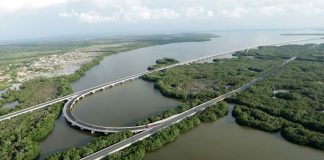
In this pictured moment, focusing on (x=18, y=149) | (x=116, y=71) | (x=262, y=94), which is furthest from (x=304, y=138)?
(x=116, y=71)

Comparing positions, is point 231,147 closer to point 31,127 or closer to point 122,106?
point 122,106

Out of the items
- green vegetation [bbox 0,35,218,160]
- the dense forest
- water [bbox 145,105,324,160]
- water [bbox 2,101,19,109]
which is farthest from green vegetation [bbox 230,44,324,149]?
water [bbox 2,101,19,109]

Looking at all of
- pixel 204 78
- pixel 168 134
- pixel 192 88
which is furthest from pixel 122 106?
pixel 204 78

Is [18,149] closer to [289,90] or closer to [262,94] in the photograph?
[262,94]

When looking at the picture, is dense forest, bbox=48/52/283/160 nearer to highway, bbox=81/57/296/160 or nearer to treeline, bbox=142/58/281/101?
treeline, bbox=142/58/281/101

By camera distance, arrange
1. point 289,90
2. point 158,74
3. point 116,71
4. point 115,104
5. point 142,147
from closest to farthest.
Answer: point 142,147, point 115,104, point 289,90, point 158,74, point 116,71
